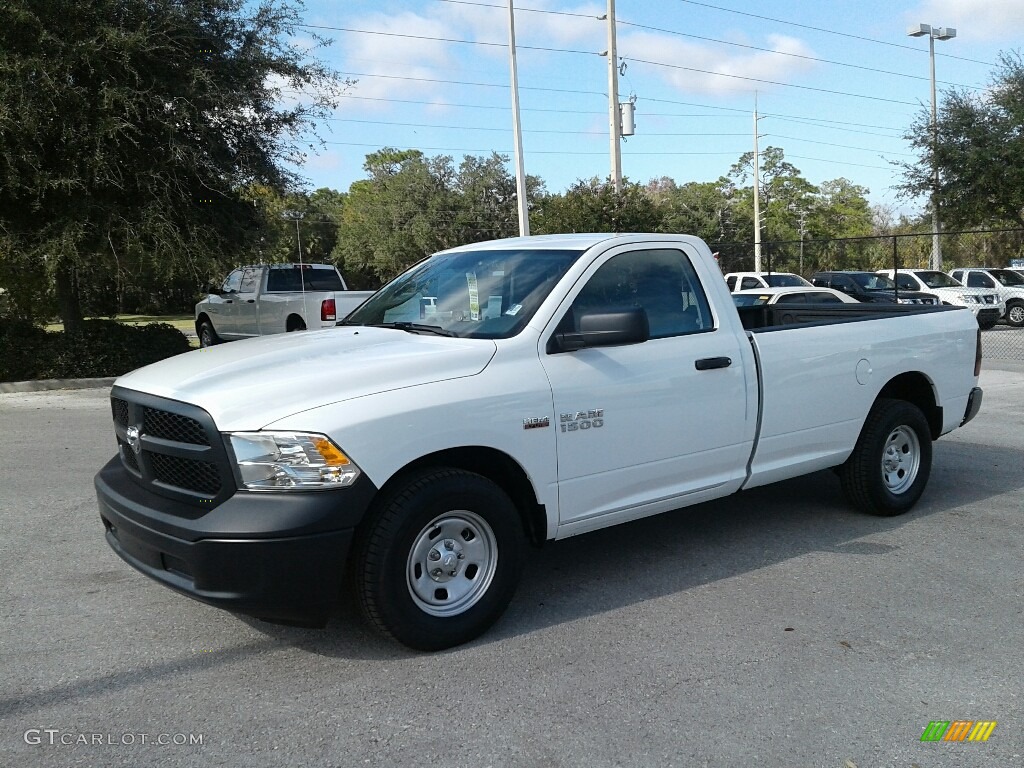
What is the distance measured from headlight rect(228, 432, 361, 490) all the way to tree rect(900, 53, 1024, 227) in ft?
95.2

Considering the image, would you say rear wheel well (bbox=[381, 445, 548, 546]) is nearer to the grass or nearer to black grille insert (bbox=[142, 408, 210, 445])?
black grille insert (bbox=[142, 408, 210, 445])

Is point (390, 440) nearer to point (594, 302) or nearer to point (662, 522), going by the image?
point (594, 302)

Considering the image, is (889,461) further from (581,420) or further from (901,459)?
(581,420)

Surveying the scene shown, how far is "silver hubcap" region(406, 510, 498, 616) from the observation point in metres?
4.03

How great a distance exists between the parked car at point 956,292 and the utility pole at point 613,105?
826 centimetres

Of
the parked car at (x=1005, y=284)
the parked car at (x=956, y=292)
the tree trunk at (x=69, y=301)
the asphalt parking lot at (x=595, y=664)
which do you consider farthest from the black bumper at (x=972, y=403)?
the parked car at (x=1005, y=284)

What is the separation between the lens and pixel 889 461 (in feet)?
20.5

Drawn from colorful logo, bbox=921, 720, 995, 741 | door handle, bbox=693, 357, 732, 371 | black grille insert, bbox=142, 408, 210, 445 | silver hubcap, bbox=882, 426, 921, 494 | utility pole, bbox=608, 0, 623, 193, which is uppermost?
utility pole, bbox=608, 0, 623, 193

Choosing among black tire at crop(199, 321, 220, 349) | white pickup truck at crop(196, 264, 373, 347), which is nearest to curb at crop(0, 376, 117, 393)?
white pickup truck at crop(196, 264, 373, 347)

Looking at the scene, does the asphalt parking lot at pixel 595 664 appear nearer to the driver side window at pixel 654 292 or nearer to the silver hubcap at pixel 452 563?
the silver hubcap at pixel 452 563

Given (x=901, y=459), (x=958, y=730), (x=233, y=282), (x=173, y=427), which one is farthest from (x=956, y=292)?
(x=173, y=427)

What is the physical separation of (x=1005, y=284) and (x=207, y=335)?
20.8 m

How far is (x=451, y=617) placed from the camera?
4105mm

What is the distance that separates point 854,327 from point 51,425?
8.99 metres
